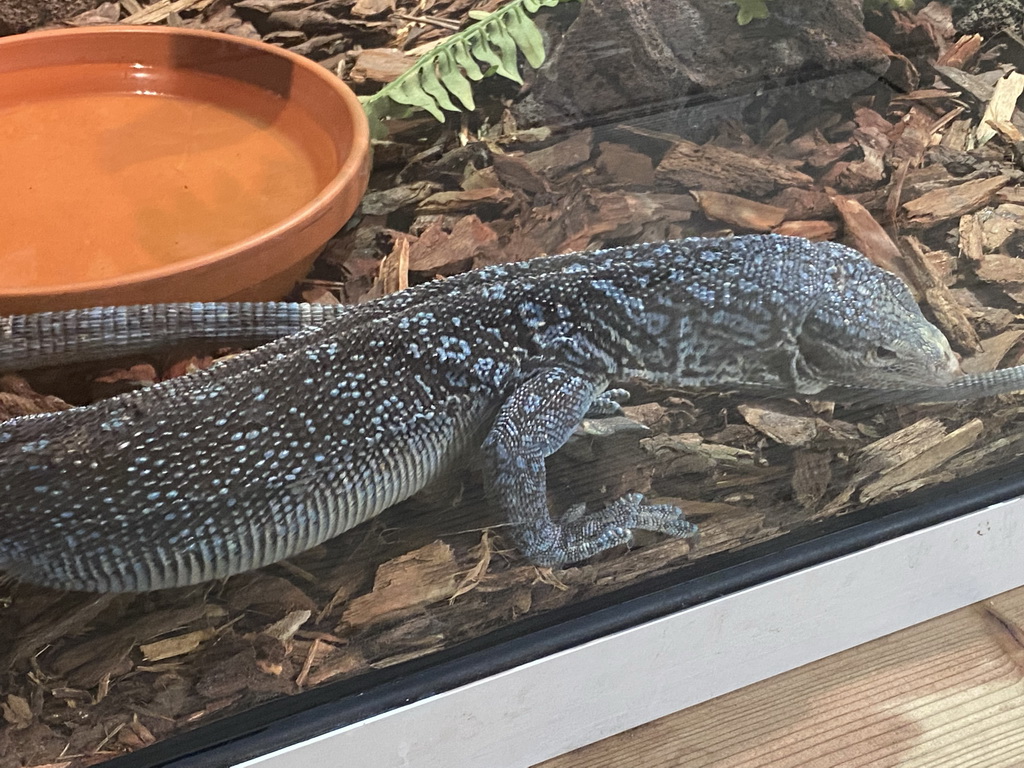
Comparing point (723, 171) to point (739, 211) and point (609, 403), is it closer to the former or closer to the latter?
point (739, 211)

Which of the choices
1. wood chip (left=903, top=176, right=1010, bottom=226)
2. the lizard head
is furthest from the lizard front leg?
wood chip (left=903, top=176, right=1010, bottom=226)

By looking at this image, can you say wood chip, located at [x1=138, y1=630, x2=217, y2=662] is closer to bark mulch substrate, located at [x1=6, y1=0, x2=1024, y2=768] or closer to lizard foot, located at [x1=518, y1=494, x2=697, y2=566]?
bark mulch substrate, located at [x1=6, y1=0, x2=1024, y2=768]

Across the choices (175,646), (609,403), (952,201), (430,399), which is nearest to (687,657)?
(609,403)

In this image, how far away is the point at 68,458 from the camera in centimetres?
84

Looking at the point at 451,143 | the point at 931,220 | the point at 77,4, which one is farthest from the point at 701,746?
the point at 77,4

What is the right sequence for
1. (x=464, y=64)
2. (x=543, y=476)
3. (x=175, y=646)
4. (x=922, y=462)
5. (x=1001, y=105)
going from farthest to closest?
(x=1001, y=105) → (x=464, y=64) → (x=922, y=462) → (x=543, y=476) → (x=175, y=646)

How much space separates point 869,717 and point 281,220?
47.6 inches

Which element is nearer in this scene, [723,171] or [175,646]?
[175,646]

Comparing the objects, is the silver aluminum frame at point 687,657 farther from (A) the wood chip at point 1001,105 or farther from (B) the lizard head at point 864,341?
(A) the wood chip at point 1001,105

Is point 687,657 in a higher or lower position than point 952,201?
lower

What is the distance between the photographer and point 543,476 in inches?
40.1

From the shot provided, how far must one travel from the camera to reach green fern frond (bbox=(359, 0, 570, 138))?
4.06 ft

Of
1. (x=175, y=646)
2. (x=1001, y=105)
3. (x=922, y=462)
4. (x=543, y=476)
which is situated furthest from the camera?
(x=1001, y=105)

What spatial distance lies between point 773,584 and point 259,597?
731 mm
